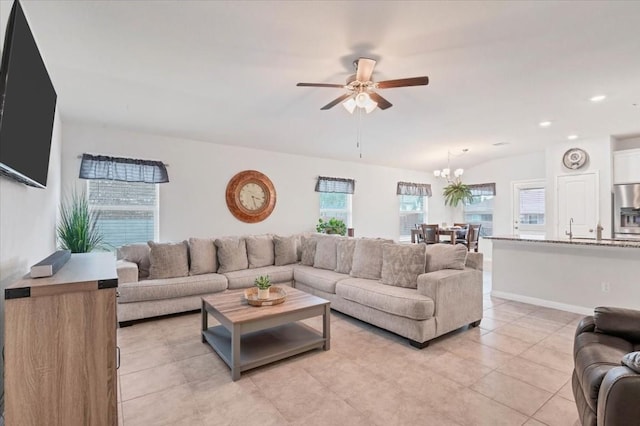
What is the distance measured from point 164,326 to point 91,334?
2213mm

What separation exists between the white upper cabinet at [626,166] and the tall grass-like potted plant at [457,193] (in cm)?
274

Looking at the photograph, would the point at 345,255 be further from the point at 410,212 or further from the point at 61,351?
the point at 410,212

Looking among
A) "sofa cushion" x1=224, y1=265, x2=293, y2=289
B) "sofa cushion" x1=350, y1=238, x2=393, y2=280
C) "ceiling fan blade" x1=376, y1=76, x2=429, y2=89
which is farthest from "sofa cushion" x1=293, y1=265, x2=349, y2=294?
"ceiling fan blade" x1=376, y1=76, x2=429, y2=89

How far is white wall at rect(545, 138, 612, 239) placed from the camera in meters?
5.41

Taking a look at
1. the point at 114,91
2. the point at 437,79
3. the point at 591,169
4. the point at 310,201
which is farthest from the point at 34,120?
the point at 591,169

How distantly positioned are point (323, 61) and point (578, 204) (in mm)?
5759

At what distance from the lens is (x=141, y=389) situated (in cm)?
220

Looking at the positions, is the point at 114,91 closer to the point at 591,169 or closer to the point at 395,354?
the point at 395,354

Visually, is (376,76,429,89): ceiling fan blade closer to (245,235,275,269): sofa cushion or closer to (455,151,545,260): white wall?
(245,235,275,269): sofa cushion

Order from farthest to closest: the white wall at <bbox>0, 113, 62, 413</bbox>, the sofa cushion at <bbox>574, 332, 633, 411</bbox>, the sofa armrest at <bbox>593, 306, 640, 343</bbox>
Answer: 1. the sofa armrest at <bbox>593, 306, 640, 343</bbox>
2. the white wall at <bbox>0, 113, 62, 413</bbox>
3. the sofa cushion at <bbox>574, 332, 633, 411</bbox>

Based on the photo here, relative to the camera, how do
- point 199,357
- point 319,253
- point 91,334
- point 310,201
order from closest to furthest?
point 91,334, point 199,357, point 319,253, point 310,201

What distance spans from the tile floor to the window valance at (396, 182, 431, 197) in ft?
15.6

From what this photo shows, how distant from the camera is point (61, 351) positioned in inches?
54.1

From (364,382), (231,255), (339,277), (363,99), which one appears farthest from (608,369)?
(231,255)
